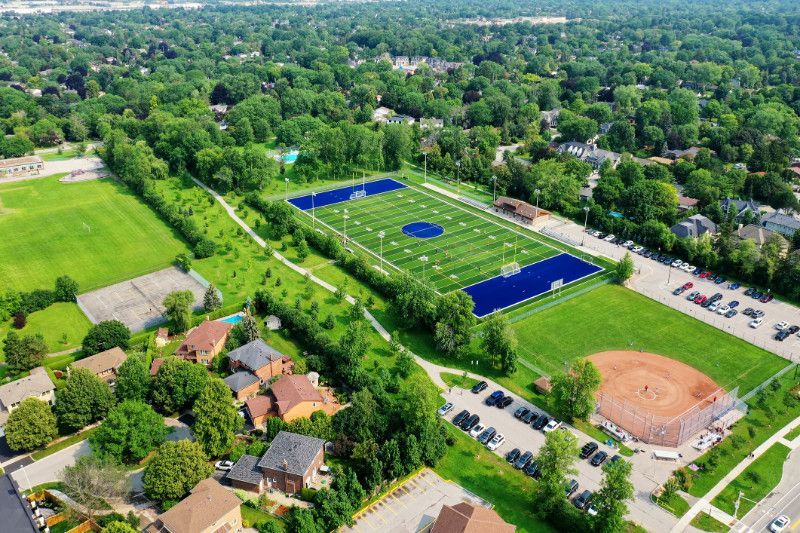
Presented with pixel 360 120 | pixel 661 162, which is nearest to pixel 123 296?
pixel 360 120

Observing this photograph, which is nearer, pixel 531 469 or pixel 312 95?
pixel 531 469

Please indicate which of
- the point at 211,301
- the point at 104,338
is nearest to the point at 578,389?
the point at 211,301

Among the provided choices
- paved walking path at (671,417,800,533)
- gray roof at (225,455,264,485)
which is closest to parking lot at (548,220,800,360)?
paved walking path at (671,417,800,533)

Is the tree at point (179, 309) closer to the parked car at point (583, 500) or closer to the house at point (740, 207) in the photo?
the parked car at point (583, 500)

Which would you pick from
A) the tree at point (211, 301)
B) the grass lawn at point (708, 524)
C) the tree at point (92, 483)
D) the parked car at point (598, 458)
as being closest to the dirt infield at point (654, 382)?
the parked car at point (598, 458)

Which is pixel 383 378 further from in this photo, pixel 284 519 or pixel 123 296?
pixel 123 296

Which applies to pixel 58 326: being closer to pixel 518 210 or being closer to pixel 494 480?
pixel 494 480
